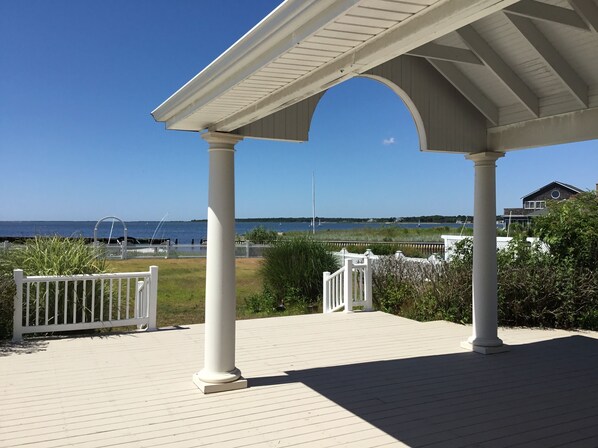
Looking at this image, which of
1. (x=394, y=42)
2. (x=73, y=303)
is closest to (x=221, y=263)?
(x=394, y=42)

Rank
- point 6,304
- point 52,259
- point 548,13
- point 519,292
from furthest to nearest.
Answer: point 519,292, point 52,259, point 6,304, point 548,13

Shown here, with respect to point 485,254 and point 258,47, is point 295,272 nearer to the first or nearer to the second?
point 485,254

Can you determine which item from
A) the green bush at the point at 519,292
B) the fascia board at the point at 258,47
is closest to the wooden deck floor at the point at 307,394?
the green bush at the point at 519,292

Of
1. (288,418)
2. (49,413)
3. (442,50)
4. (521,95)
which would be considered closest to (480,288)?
(521,95)

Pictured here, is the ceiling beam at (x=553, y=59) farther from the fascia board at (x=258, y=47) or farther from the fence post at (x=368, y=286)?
the fence post at (x=368, y=286)

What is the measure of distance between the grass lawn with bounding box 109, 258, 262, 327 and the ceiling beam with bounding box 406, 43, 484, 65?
5929mm

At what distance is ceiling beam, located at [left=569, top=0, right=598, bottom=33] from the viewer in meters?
3.86

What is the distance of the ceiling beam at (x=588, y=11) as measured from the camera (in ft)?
12.7

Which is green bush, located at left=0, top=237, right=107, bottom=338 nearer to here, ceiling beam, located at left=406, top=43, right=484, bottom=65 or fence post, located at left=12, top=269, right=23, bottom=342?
fence post, located at left=12, top=269, right=23, bottom=342

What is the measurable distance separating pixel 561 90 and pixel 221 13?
1242 cm

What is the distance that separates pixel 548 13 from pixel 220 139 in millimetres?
2993

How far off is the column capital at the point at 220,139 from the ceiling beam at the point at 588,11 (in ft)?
10.0

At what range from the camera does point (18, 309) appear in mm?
6520

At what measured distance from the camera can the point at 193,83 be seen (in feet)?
12.6
